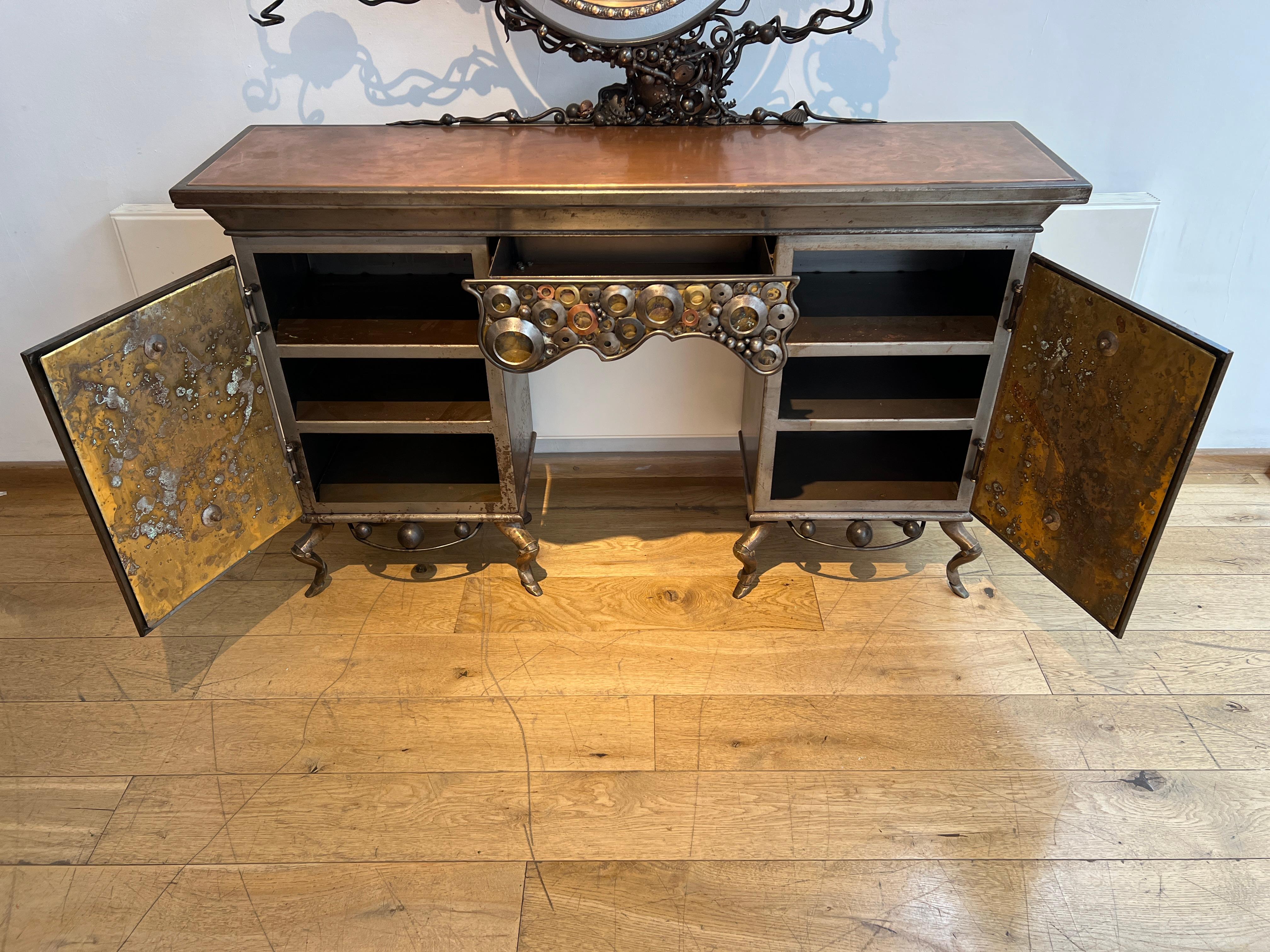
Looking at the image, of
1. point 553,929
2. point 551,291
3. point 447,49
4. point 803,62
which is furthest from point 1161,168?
point 553,929

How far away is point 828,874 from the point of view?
1.48 metres

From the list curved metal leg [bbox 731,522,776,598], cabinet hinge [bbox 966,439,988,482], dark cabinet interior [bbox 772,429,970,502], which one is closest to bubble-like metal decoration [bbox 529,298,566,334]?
dark cabinet interior [bbox 772,429,970,502]

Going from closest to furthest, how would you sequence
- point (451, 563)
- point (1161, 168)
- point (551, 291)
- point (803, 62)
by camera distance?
1. point (551, 291)
2. point (803, 62)
3. point (1161, 168)
4. point (451, 563)

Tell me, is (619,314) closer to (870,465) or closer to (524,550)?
(524,550)

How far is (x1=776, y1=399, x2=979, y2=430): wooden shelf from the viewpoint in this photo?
180cm

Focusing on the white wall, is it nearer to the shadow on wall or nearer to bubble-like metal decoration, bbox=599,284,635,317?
the shadow on wall

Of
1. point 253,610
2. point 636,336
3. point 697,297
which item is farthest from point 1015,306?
point 253,610

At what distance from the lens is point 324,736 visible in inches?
68.1

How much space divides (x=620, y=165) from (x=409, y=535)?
983 mm

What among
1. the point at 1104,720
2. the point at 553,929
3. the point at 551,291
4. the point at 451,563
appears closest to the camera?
the point at 553,929

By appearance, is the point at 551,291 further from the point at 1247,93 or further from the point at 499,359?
the point at 1247,93

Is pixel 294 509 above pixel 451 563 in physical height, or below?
above

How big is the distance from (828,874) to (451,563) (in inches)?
45.8

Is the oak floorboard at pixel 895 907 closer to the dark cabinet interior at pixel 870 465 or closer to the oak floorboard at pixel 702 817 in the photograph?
the oak floorboard at pixel 702 817
